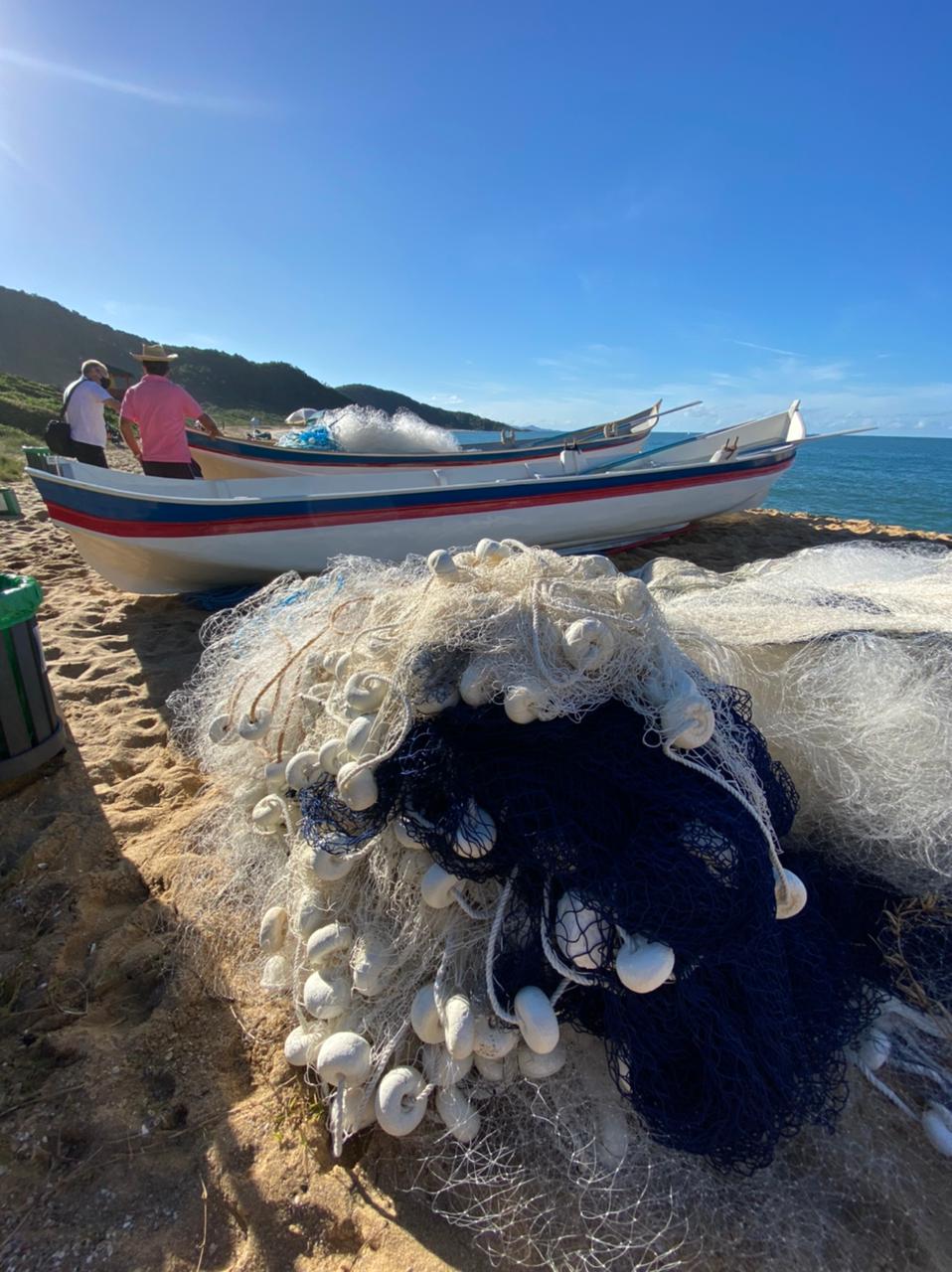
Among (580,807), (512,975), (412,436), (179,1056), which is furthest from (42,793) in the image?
(412,436)

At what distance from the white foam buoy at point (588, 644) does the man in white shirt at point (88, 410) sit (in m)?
6.58

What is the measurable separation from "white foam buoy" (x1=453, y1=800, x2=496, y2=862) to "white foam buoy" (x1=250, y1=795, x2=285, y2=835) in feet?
2.82

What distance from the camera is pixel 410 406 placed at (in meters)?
75.4

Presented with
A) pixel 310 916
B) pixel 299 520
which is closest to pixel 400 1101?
pixel 310 916

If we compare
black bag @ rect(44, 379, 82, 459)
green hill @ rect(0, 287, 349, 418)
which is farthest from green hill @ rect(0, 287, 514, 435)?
black bag @ rect(44, 379, 82, 459)

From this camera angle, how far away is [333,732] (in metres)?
1.94

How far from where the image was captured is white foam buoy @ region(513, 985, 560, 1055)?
142 cm

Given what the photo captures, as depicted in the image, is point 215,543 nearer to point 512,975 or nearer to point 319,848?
point 319,848

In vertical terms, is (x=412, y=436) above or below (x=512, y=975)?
above

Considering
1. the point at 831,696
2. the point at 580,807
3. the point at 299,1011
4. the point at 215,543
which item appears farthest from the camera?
the point at 215,543

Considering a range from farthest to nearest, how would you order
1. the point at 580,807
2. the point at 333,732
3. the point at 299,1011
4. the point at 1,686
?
1. the point at 1,686
2. the point at 333,732
3. the point at 299,1011
4. the point at 580,807

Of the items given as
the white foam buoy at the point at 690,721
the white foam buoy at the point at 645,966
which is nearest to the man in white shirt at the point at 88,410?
the white foam buoy at the point at 690,721

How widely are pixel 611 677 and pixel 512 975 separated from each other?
0.82 meters

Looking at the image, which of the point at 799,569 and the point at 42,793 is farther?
the point at 799,569
